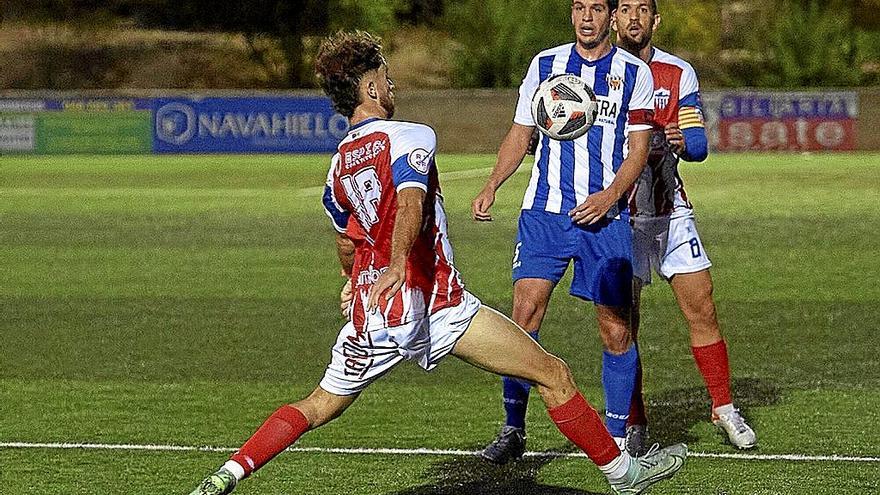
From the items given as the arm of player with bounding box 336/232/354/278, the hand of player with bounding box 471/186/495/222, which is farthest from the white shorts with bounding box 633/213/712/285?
the arm of player with bounding box 336/232/354/278

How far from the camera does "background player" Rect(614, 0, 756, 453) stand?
709 centimetres

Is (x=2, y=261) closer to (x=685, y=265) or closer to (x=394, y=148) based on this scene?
(x=685, y=265)

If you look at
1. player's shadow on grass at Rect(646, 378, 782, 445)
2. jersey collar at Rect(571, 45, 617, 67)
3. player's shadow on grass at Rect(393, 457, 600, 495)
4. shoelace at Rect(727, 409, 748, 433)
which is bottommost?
player's shadow on grass at Rect(646, 378, 782, 445)

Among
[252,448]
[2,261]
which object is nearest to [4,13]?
[2,261]

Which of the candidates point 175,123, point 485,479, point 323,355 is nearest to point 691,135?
point 485,479

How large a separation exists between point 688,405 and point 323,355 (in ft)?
8.80

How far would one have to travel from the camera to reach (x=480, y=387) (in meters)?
9.04

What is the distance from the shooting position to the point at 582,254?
673 centimetres

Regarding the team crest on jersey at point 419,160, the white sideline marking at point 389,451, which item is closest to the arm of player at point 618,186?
the white sideline marking at point 389,451

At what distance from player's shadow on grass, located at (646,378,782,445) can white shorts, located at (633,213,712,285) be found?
0.78 metres

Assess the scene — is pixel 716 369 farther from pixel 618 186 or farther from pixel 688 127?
pixel 618 186

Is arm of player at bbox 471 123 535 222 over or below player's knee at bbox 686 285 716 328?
over

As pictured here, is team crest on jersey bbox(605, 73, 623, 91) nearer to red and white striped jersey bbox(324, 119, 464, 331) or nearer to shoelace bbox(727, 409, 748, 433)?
red and white striped jersey bbox(324, 119, 464, 331)

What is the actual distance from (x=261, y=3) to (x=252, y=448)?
46.4 m
